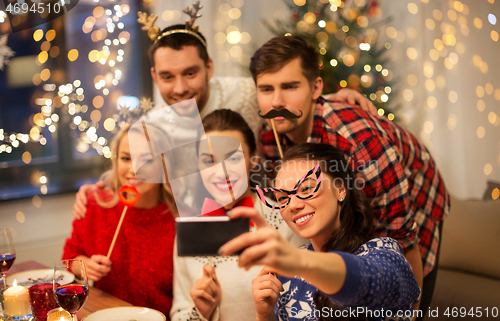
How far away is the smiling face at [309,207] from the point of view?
1.26 meters

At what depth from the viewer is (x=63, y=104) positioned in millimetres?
3281

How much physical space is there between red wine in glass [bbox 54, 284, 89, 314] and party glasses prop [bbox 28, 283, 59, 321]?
15cm

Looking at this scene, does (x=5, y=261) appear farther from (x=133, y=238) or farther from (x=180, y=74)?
(x=180, y=74)

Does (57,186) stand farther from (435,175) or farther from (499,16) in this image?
(499,16)

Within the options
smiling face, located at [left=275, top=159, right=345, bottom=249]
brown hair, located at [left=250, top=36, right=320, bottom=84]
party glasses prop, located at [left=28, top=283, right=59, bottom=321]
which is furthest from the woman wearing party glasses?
party glasses prop, located at [left=28, top=283, right=59, bottom=321]

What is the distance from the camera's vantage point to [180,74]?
6.31 feet

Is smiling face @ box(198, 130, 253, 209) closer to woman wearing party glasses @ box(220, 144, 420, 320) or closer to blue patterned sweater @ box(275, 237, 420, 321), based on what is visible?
woman wearing party glasses @ box(220, 144, 420, 320)

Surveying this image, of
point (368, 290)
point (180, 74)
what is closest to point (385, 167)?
point (368, 290)

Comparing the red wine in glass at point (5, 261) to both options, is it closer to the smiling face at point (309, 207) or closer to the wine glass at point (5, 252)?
the wine glass at point (5, 252)

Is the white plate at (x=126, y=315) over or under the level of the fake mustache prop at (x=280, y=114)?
under

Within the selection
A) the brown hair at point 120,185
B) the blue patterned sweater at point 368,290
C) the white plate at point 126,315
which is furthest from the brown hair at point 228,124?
the white plate at point 126,315

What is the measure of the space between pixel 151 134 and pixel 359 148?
0.81 metres

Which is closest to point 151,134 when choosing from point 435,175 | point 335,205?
point 335,205

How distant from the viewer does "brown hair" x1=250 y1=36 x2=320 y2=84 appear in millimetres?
1692
